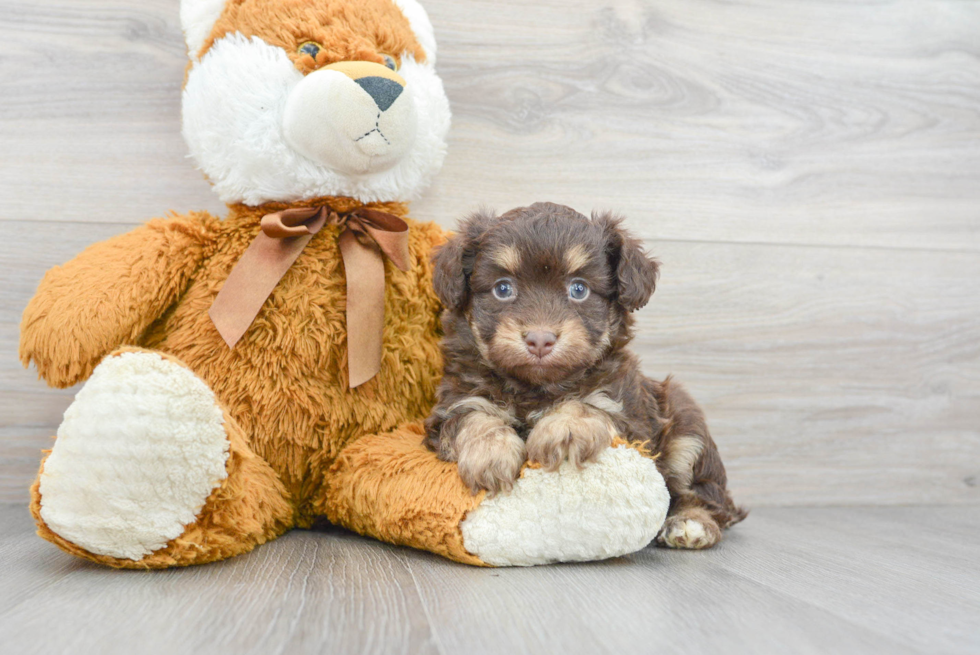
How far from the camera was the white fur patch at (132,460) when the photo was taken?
142 centimetres

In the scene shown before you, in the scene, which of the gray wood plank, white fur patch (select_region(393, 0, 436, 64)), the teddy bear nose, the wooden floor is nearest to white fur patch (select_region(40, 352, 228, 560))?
the gray wood plank

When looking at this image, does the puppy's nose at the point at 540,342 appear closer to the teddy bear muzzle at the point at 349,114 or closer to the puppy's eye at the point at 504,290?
the puppy's eye at the point at 504,290

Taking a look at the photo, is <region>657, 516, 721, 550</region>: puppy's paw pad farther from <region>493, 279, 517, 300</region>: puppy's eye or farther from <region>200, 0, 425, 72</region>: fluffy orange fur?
<region>200, 0, 425, 72</region>: fluffy orange fur

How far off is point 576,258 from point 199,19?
3.70 ft

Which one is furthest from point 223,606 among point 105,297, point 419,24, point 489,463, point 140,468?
point 419,24

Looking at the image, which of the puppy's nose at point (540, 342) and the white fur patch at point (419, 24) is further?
the white fur patch at point (419, 24)

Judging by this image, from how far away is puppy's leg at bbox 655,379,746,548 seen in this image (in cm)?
190

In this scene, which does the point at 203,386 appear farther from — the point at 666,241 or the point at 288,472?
the point at 666,241

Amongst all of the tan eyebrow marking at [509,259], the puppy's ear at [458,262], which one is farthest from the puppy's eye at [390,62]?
the tan eyebrow marking at [509,259]

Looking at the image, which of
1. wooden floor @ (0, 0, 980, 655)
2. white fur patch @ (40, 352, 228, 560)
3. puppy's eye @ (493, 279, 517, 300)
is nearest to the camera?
white fur patch @ (40, 352, 228, 560)

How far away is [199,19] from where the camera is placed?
1.87 m

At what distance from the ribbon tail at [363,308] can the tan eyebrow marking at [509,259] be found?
1.19 ft

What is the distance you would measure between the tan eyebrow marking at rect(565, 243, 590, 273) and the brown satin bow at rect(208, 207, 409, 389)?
47 cm

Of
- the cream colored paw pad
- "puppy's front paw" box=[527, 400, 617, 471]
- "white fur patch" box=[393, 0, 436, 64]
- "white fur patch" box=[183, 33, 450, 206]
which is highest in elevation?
"white fur patch" box=[393, 0, 436, 64]
